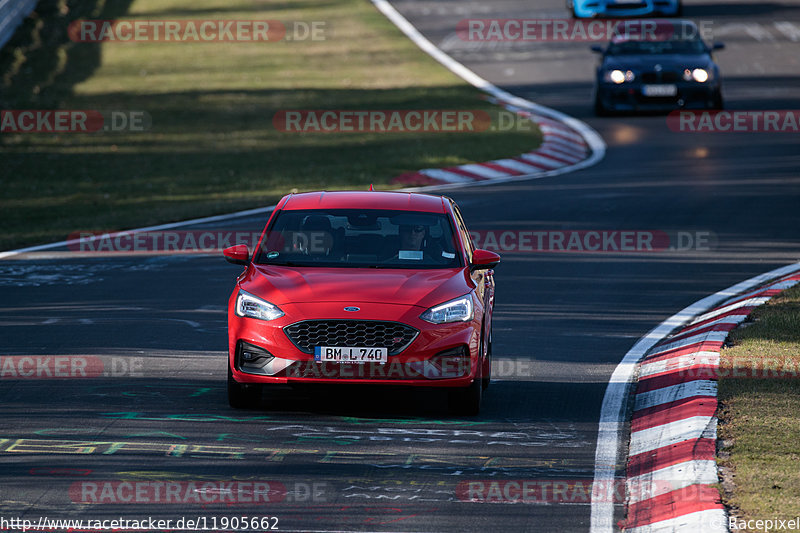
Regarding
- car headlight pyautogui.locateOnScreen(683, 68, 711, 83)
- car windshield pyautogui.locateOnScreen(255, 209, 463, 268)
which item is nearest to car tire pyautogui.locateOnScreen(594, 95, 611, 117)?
car headlight pyautogui.locateOnScreen(683, 68, 711, 83)

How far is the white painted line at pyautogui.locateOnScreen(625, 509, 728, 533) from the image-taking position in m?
Result: 6.82

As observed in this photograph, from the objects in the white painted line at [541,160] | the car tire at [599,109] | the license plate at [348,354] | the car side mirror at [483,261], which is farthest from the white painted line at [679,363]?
the car tire at [599,109]

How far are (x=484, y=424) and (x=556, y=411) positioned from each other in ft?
2.16

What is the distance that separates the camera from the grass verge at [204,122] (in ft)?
73.8

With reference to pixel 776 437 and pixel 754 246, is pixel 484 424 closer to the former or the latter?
pixel 776 437

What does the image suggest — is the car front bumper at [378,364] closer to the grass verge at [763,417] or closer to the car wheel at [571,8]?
the grass verge at [763,417]

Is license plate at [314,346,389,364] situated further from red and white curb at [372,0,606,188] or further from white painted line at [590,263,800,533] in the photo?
red and white curb at [372,0,606,188]

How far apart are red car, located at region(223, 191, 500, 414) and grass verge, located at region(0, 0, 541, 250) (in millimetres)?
9329

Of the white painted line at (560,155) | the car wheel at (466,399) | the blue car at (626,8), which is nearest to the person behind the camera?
the car wheel at (466,399)

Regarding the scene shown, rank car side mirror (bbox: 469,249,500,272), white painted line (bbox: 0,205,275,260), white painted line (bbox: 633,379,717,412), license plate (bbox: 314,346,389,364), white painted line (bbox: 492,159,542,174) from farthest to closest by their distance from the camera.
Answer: white painted line (bbox: 492,159,542,174) → white painted line (bbox: 0,205,275,260) → car side mirror (bbox: 469,249,500,272) → white painted line (bbox: 633,379,717,412) → license plate (bbox: 314,346,389,364)

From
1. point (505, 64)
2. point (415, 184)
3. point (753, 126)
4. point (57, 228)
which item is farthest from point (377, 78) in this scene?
point (57, 228)

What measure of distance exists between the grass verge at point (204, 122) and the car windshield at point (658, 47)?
8.97ft

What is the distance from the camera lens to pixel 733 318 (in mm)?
12578

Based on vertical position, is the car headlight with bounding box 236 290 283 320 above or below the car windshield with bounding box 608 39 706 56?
below
